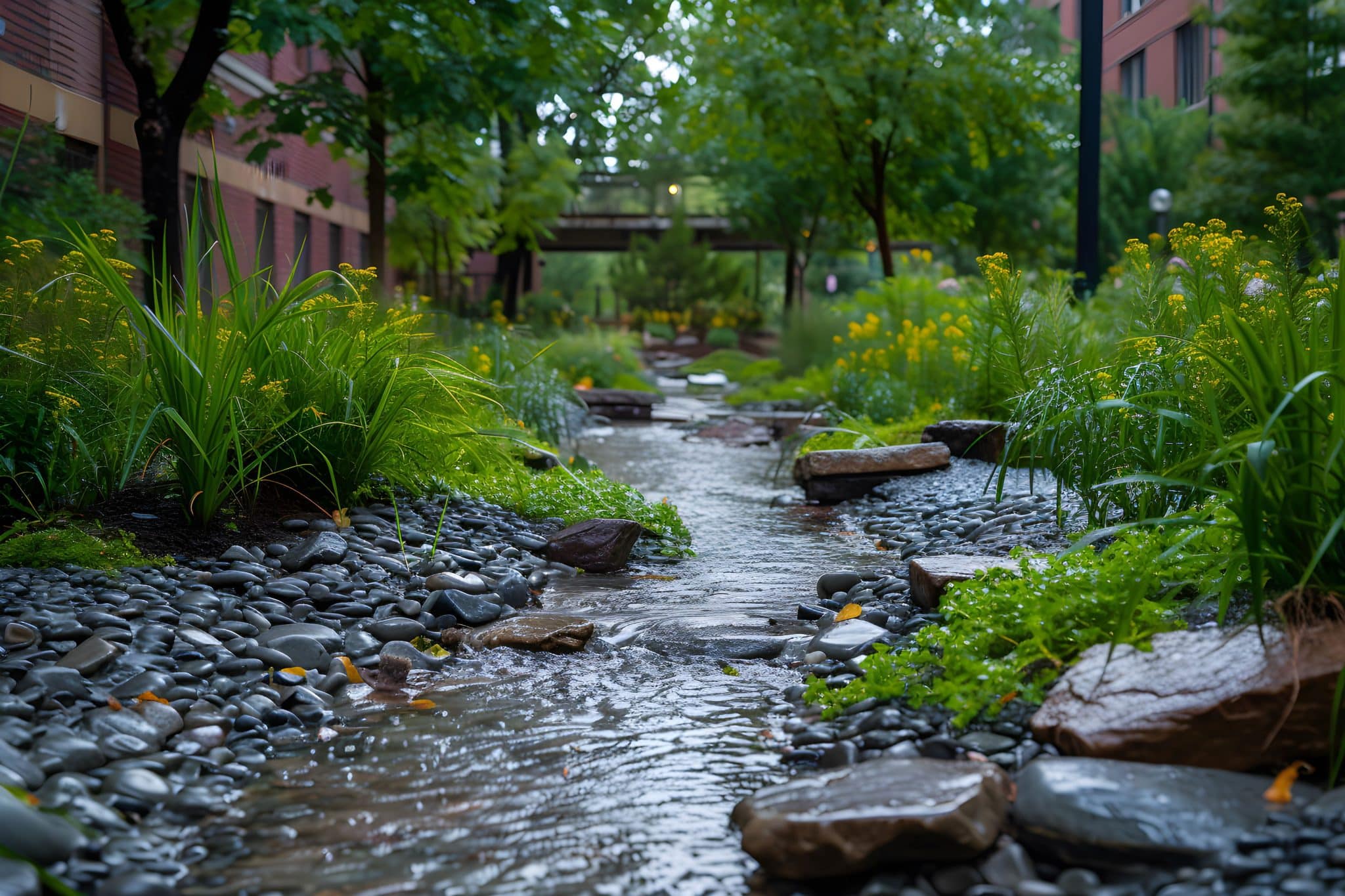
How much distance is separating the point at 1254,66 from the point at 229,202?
16.4m

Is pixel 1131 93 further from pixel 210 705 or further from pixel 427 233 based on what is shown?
pixel 427 233

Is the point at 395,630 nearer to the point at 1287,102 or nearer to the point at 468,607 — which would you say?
the point at 468,607

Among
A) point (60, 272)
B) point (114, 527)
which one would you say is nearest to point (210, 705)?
point (114, 527)

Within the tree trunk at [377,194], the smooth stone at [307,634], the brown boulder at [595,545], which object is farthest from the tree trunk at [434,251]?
the smooth stone at [307,634]

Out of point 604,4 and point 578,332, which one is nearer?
point 604,4

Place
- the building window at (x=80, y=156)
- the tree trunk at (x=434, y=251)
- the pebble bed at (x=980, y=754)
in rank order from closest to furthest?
1. the pebble bed at (x=980, y=754)
2. the building window at (x=80, y=156)
3. the tree trunk at (x=434, y=251)

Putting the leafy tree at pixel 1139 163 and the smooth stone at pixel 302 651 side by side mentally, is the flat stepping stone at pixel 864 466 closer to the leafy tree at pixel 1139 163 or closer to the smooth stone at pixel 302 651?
the smooth stone at pixel 302 651

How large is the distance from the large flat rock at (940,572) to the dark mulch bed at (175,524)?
2.62 meters

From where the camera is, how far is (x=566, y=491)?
6.37 meters

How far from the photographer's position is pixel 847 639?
3.81 meters

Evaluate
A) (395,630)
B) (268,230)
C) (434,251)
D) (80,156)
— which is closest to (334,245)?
(434,251)

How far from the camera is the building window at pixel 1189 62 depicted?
1152 centimetres

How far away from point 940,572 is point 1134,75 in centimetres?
984

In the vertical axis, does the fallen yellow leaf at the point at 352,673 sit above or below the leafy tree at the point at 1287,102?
below
